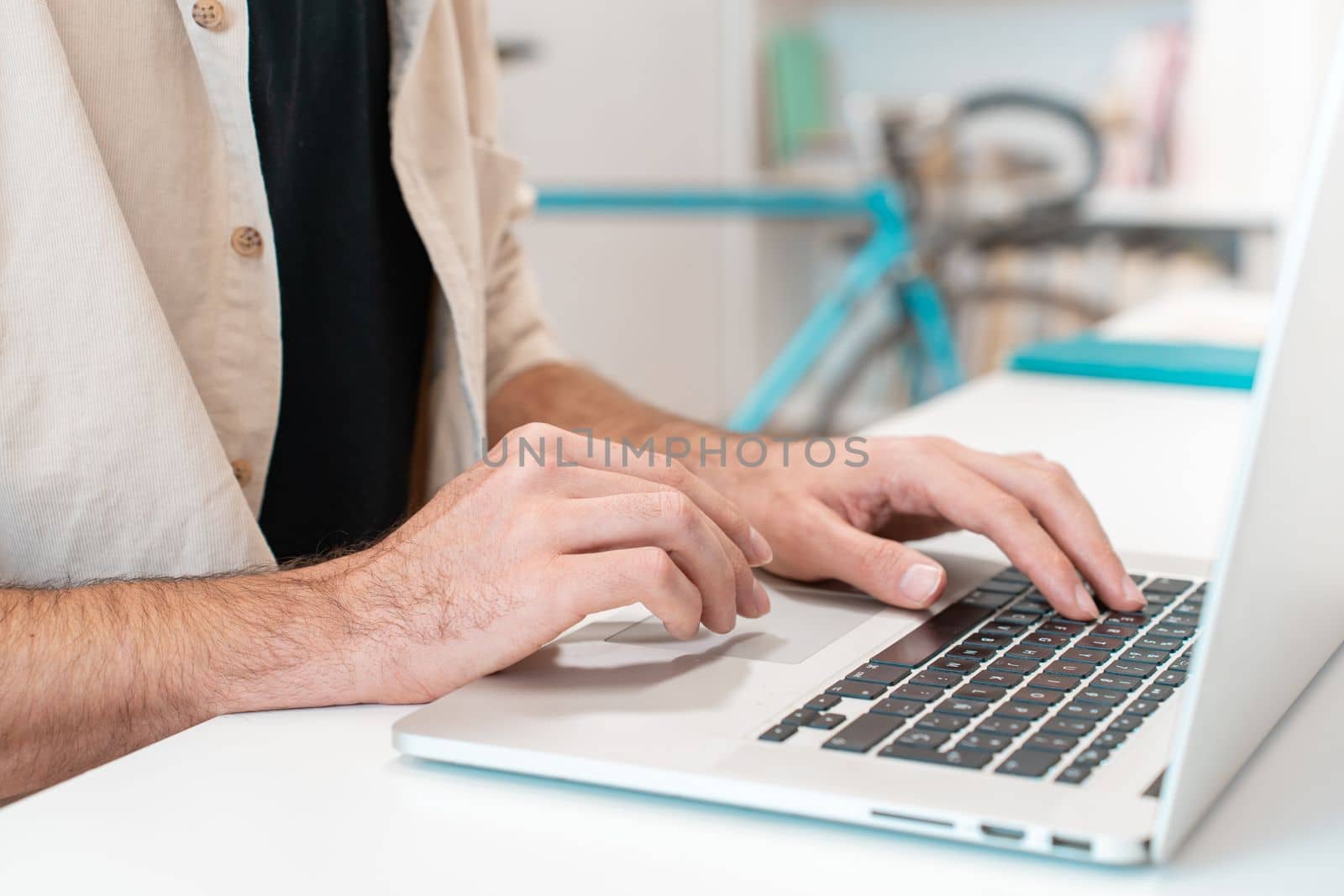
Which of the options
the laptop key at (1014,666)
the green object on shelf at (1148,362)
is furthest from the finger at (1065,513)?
the green object on shelf at (1148,362)

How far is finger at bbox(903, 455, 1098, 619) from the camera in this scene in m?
0.61

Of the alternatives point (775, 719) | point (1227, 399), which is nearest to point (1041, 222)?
point (1227, 399)

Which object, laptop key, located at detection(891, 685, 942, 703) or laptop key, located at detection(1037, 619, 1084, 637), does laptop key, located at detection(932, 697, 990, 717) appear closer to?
laptop key, located at detection(891, 685, 942, 703)

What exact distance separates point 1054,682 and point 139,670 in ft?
1.14

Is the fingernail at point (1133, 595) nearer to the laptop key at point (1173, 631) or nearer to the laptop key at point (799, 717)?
the laptop key at point (1173, 631)

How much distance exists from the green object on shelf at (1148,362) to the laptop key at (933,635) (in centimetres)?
68

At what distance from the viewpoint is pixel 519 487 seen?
0.55 metres

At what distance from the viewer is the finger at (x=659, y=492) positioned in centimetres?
56

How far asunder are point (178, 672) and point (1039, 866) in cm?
33

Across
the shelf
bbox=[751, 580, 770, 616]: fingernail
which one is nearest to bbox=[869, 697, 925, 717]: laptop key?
bbox=[751, 580, 770, 616]: fingernail

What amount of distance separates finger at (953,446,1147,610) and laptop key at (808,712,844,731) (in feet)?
0.66

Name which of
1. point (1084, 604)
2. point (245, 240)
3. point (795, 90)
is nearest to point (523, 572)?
point (1084, 604)

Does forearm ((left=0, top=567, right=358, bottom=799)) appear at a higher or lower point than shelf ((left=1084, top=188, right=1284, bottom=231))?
lower

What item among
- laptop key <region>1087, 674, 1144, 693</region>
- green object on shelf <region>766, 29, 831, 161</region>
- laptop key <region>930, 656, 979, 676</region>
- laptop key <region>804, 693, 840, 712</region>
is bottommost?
laptop key <region>1087, 674, 1144, 693</region>
